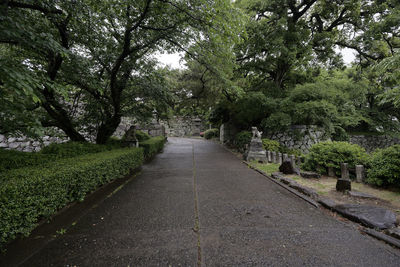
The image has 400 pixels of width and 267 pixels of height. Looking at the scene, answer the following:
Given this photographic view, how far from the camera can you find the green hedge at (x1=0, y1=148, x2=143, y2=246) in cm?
175

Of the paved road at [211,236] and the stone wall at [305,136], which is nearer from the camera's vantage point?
the paved road at [211,236]

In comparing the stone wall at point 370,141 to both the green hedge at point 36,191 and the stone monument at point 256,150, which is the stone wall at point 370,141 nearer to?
the stone monument at point 256,150

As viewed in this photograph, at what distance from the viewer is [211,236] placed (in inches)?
79.7

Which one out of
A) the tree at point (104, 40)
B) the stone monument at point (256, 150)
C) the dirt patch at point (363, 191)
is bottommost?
the dirt patch at point (363, 191)

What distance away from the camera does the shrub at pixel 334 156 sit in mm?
4180

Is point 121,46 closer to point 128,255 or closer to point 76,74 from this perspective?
point 76,74

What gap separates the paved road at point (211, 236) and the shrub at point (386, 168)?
6.36ft

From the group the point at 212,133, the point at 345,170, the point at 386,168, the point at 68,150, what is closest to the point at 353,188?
the point at 345,170

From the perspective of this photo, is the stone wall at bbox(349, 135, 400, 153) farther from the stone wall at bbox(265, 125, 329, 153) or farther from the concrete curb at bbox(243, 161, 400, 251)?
the concrete curb at bbox(243, 161, 400, 251)

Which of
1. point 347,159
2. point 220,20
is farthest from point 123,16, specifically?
point 347,159

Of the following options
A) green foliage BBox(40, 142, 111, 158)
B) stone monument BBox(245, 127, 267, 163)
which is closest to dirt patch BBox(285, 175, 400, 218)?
stone monument BBox(245, 127, 267, 163)

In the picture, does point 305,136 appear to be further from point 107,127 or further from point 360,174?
point 107,127

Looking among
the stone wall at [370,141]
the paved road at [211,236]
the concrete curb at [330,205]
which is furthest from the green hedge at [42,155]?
the stone wall at [370,141]

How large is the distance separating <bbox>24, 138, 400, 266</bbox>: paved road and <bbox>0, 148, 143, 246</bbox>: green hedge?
443 millimetres
